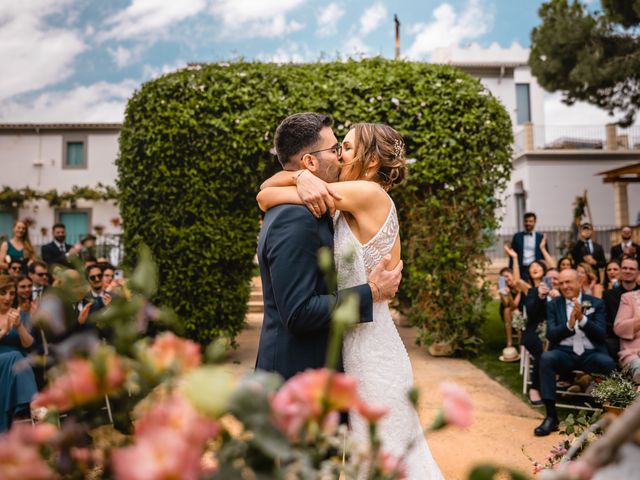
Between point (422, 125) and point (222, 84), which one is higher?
point (222, 84)

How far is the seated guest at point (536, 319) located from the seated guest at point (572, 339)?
0.23m

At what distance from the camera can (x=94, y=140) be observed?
27281mm

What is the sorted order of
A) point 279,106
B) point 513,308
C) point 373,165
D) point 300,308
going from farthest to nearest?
point 513,308 → point 279,106 → point 373,165 → point 300,308

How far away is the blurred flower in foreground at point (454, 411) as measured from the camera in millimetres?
727

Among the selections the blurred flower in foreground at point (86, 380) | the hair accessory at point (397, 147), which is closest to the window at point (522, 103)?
the hair accessory at point (397, 147)

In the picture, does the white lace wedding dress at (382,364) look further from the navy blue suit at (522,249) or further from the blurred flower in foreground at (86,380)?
the navy blue suit at (522,249)

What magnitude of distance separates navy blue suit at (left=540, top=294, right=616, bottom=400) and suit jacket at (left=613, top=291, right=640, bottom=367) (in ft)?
0.56

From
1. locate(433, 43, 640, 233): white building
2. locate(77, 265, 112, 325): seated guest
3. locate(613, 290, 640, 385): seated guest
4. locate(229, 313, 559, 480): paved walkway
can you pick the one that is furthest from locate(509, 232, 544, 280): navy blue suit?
locate(433, 43, 640, 233): white building

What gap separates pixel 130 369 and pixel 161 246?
659 cm

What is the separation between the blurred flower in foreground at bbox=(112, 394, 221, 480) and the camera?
0.57m

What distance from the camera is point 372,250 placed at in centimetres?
228

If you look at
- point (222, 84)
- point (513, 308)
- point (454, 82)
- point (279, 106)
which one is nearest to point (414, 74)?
point (454, 82)

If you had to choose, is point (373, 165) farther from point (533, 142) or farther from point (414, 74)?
point (533, 142)

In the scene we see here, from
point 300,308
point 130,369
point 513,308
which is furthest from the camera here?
point 513,308
